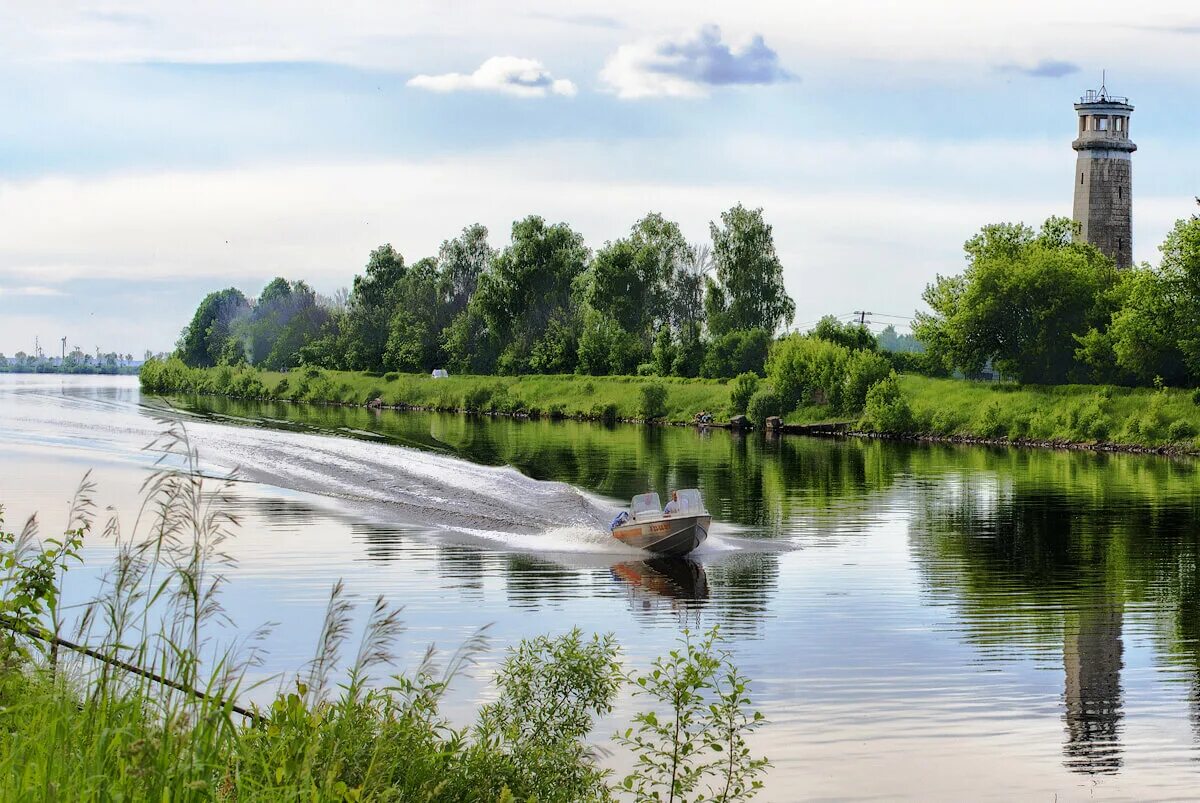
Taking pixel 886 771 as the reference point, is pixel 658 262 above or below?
above

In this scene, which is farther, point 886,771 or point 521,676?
point 886,771

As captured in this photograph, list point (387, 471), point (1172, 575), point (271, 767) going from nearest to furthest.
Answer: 1. point (271, 767)
2. point (1172, 575)
3. point (387, 471)

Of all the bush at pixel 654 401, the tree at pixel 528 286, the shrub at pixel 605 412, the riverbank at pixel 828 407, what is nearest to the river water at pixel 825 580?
the riverbank at pixel 828 407

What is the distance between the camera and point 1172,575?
117 ft

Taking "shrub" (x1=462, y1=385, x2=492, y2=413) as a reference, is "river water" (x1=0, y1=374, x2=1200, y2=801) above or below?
below

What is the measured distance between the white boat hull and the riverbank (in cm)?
5033

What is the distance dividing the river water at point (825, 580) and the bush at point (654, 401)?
134 feet

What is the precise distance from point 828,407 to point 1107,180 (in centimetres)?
3023

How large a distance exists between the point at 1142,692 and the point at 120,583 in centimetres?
1928

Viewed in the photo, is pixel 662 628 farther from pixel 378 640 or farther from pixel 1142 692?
pixel 378 640

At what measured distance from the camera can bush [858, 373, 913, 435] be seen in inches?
3733

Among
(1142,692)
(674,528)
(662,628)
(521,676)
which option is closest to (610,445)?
(674,528)

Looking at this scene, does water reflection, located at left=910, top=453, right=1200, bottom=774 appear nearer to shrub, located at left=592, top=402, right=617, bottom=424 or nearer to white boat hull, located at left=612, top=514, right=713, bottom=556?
white boat hull, located at left=612, top=514, right=713, bottom=556

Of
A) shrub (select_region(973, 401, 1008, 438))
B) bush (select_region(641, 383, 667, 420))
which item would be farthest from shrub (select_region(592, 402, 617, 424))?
shrub (select_region(973, 401, 1008, 438))
